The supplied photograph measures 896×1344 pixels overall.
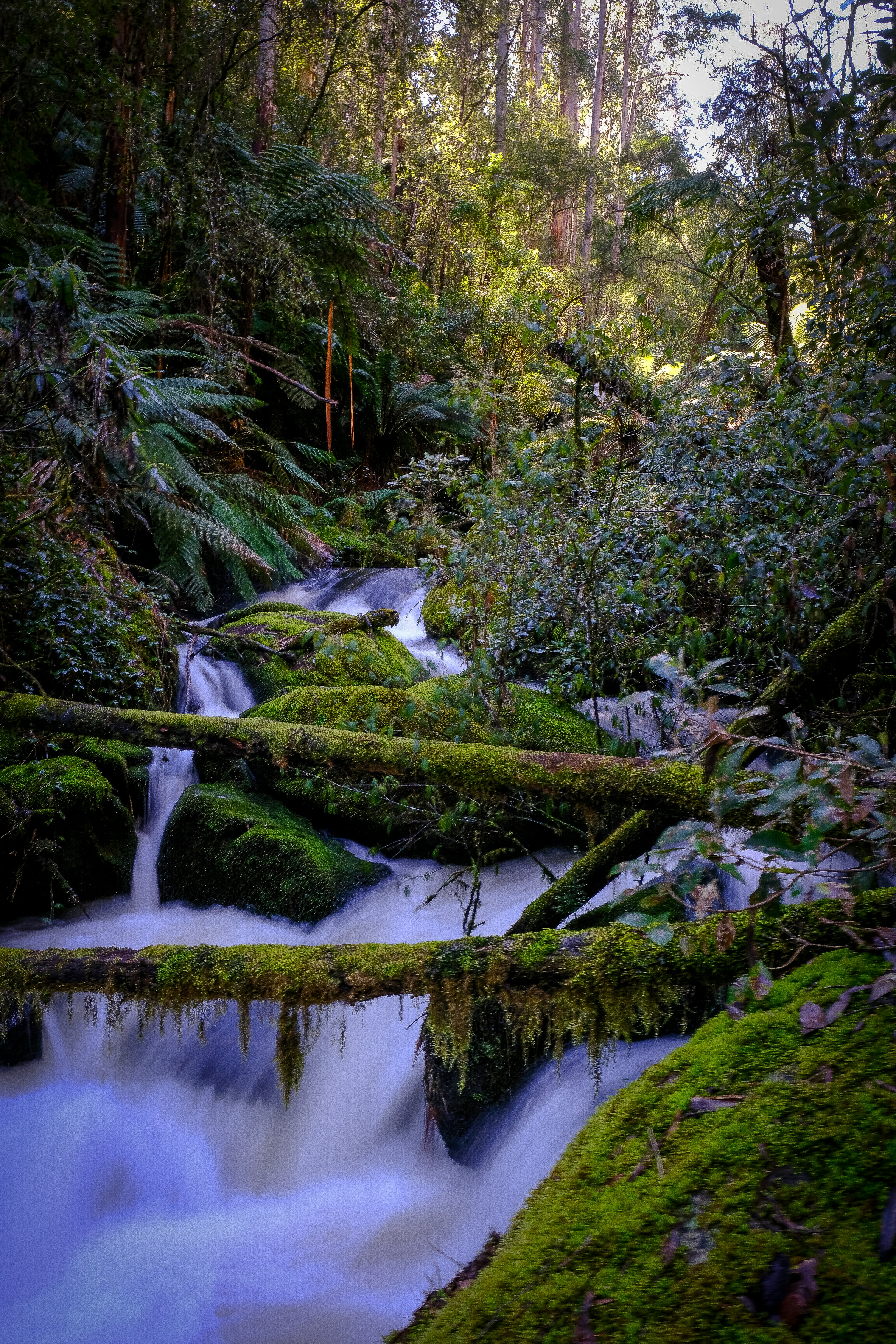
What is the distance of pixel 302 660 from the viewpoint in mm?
6930

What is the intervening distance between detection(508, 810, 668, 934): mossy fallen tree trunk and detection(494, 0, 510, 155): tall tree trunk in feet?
72.1

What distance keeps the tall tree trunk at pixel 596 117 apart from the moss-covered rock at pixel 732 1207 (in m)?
24.4

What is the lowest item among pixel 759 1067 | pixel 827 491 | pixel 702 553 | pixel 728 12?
pixel 759 1067

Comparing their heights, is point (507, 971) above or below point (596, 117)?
below

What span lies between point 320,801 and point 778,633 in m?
3.10

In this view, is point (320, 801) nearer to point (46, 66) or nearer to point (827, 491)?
point (827, 491)

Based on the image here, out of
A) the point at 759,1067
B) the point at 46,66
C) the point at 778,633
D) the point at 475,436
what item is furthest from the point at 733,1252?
the point at 475,436

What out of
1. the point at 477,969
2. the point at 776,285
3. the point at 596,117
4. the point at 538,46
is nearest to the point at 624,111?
the point at 538,46

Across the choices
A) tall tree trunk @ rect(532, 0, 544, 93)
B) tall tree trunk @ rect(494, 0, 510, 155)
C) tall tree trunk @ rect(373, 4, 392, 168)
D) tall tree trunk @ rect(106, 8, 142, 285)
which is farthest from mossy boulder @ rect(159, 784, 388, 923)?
tall tree trunk @ rect(532, 0, 544, 93)

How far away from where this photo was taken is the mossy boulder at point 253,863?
16.2 ft

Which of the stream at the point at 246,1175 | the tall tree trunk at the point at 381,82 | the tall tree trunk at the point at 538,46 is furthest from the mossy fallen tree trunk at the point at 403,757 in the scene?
the tall tree trunk at the point at 538,46

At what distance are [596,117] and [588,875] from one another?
1107 inches

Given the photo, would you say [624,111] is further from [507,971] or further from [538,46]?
[507,971]

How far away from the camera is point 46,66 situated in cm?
770
